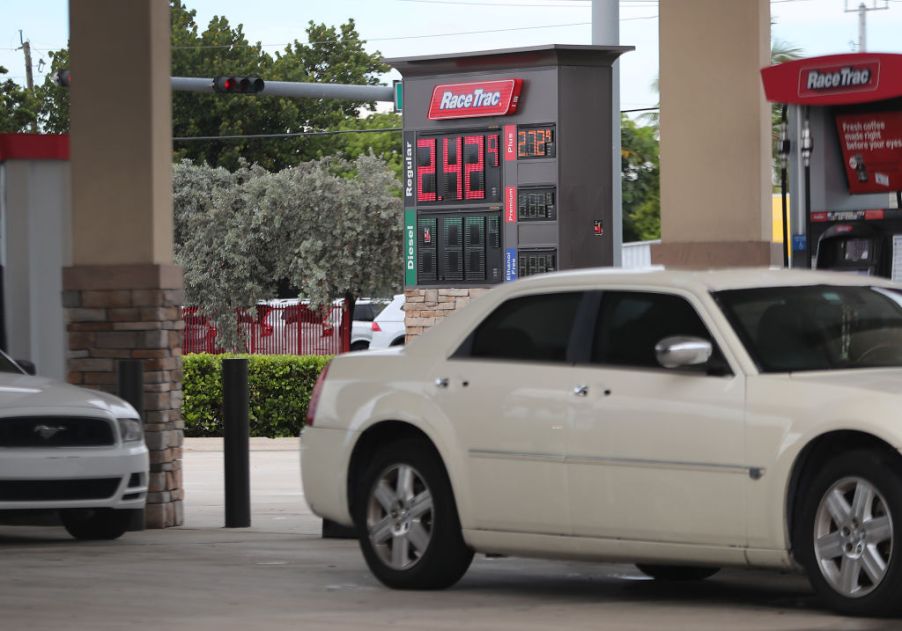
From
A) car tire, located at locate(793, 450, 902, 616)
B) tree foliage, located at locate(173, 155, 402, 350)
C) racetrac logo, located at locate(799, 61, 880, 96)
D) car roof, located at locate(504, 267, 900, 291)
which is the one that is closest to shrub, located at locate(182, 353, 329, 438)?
racetrac logo, located at locate(799, 61, 880, 96)

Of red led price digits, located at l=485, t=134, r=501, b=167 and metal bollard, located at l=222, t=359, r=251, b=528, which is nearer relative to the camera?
metal bollard, located at l=222, t=359, r=251, b=528

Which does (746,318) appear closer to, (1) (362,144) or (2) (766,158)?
(2) (766,158)

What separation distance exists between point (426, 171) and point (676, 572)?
1608 cm

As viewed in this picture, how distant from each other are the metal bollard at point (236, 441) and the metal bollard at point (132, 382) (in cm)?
62

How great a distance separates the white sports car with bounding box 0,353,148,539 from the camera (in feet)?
38.0

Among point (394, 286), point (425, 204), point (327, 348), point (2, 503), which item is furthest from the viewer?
point (394, 286)

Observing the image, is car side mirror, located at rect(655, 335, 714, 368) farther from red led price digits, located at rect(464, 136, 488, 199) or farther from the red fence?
the red fence

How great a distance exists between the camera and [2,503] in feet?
37.7

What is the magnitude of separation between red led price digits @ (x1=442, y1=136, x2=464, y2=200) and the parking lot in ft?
42.0

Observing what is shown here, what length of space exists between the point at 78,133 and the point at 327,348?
89.0ft

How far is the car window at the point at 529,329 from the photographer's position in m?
8.89

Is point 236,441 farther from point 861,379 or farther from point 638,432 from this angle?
point 861,379

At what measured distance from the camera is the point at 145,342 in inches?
539

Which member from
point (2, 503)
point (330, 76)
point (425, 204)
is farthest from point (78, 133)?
point (330, 76)
